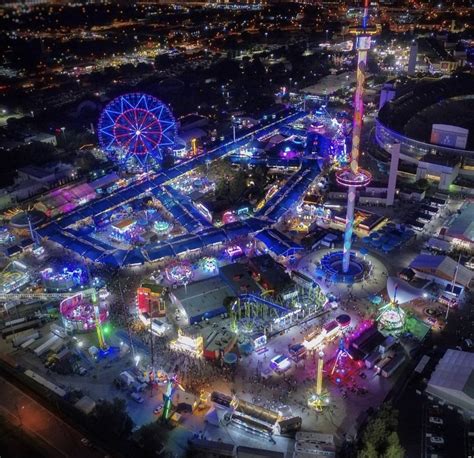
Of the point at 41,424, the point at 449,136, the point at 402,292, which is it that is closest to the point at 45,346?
the point at 41,424

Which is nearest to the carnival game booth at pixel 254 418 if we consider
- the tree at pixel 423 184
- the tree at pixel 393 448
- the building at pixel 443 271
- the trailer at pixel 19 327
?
the tree at pixel 393 448

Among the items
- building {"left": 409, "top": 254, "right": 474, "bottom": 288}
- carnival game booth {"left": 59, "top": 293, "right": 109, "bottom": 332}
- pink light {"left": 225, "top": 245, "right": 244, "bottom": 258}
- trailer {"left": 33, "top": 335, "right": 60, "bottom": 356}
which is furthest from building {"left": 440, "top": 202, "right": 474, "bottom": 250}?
trailer {"left": 33, "top": 335, "right": 60, "bottom": 356}

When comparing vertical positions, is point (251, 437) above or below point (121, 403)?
below

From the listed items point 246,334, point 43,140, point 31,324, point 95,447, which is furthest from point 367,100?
point 95,447

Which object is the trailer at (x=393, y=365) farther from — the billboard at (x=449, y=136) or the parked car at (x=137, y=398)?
the billboard at (x=449, y=136)

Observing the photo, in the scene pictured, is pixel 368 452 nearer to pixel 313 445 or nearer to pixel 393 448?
pixel 393 448

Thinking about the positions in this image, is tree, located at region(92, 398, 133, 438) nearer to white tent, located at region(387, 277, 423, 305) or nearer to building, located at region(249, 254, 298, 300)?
building, located at region(249, 254, 298, 300)

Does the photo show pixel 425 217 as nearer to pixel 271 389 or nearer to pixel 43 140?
pixel 271 389
